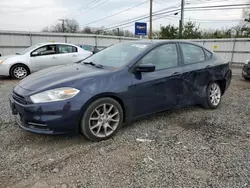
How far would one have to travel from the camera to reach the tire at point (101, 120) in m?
2.99

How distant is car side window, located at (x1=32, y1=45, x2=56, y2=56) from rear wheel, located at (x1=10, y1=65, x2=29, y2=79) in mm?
703

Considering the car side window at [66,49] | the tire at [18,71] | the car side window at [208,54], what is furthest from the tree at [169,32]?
the car side window at [208,54]

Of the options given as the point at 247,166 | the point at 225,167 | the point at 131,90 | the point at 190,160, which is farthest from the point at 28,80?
the point at 247,166

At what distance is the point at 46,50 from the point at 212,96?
662 centimetres

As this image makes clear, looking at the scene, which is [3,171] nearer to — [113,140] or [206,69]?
[113,140]

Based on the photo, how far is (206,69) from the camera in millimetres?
4355

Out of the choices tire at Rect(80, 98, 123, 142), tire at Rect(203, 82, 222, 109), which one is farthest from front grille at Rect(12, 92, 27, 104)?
tire at Rect(203, 82, 222, 109)

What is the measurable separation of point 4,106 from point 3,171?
8.87 feet

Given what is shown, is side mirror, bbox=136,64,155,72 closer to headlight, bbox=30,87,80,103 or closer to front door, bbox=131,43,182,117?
front door, bbox=131,43,182,117

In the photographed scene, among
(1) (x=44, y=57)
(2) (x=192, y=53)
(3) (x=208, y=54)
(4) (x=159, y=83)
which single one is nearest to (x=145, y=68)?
(4) (x=159, y=83)

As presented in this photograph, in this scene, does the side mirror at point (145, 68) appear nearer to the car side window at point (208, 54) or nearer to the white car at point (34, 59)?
the car side window at point (208, 54)

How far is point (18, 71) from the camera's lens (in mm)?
8273

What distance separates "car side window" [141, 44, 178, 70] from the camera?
359 centimetres

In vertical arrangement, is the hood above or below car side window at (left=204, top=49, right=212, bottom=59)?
below
